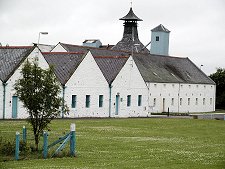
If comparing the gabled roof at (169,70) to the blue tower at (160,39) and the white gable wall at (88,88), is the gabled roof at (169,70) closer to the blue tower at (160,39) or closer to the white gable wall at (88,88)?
the blue tower at (160,39)

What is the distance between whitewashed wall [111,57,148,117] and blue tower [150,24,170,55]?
32316 millimetres

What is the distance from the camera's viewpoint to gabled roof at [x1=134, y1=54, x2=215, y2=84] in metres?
73.7

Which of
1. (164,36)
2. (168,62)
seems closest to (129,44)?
(164,36)

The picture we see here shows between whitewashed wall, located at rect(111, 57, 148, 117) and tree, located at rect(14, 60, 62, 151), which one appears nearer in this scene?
tree, located at rect(14, 60, 62, 151)

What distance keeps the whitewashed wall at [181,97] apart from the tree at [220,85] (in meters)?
4.23

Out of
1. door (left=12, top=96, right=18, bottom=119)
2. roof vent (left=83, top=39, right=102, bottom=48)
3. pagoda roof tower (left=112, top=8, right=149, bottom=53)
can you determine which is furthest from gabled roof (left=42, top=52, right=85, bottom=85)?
roof vent (left=83, top=39, right=102, bottom=48)

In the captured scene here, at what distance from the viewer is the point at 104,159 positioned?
22.4 m

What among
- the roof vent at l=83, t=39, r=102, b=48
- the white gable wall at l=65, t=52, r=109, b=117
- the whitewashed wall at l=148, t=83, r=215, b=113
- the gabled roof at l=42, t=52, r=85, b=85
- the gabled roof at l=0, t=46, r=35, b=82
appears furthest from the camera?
the roof vent at l=83, t=39, r=102, b=48

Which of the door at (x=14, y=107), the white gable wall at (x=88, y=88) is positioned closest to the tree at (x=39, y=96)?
the door at (x=14, y=107)

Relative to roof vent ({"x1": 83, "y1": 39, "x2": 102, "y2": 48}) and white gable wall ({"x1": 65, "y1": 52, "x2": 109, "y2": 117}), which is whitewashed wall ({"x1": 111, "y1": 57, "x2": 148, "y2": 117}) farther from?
roof vent ({"x1": 83, "y1": 39, "x2": 102, "y2": 48})

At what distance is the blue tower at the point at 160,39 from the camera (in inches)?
3755

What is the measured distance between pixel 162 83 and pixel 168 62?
10456 millimetres

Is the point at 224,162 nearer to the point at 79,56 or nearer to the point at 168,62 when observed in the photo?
the point at 79,56

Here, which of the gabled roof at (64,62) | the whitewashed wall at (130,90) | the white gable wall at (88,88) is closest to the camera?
the gabled roof at (64,62)
